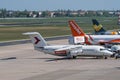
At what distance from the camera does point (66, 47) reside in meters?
93.2

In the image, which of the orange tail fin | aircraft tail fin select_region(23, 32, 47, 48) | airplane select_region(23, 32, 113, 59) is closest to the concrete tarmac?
airplane select_region(23, 32, 113, 59)

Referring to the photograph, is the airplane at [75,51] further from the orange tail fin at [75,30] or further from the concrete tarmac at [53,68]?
the orange tail fin at [75,30]

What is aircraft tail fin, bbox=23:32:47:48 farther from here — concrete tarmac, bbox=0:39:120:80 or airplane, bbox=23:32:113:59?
concrete tarmac, bbox=0:39:120:80

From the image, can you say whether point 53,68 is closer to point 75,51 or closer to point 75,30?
point 75,51

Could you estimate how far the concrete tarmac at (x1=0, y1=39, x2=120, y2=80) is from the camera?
67.7m

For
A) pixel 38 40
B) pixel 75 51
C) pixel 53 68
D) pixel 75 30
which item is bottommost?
pixel 75 51

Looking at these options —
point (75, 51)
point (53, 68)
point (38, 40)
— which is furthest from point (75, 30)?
point (53, 68)

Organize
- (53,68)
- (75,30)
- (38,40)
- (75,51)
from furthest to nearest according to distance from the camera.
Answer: (75,30) → (38,40) → (75,51) → (53,68)

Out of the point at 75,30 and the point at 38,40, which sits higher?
the point at 38,40

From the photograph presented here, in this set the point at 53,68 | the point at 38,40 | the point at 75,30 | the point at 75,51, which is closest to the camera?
the point at 53,68

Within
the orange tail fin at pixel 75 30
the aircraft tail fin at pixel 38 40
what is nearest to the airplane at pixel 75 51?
the aircraft tail fin at pixel 38 40

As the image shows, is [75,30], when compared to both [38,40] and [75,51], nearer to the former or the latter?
[38,40]

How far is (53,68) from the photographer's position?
77.2 meters

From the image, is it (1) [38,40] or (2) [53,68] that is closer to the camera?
(2) [53,68]
